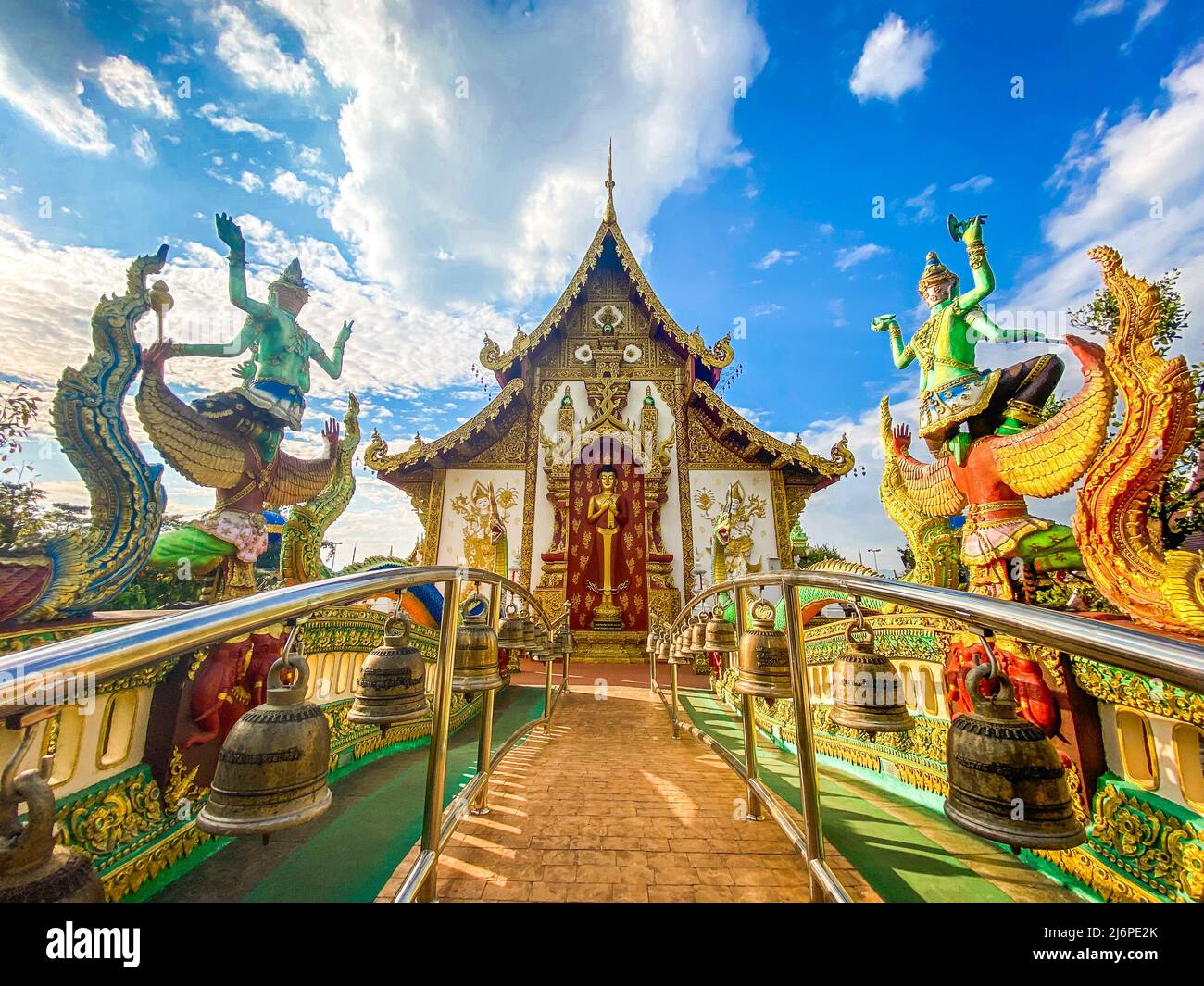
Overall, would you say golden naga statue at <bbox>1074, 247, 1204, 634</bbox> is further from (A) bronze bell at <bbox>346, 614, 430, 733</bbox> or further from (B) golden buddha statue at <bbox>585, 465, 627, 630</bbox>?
(B) golden buddha statue at <bbox>585, 465, 627, 630</bbox>

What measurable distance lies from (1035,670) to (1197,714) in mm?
728

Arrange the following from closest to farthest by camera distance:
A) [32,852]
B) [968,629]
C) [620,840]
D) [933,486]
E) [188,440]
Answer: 1. [32,852]
2. [968,629]
3. [620,840]
4. [188,440]
5. [933,486]

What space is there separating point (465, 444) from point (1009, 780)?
36.9ft

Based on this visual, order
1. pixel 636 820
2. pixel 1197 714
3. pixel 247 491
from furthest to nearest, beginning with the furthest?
pixel 247 491, pixel 636 820, pixel 1197 714

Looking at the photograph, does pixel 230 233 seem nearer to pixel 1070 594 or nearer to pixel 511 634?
pixel 511 634

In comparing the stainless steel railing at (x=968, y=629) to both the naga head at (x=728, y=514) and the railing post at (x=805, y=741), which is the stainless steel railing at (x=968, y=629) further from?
the naga head at (x=728, y=514)

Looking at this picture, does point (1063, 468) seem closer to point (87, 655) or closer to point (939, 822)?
point (939, 822)

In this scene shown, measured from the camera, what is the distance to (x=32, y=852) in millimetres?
811

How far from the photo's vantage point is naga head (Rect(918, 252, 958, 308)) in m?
4.96

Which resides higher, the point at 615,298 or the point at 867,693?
the point at 615,298

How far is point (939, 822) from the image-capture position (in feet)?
11.0

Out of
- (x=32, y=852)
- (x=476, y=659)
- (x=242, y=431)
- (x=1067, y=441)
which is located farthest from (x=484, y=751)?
(x=1067, y=441)
